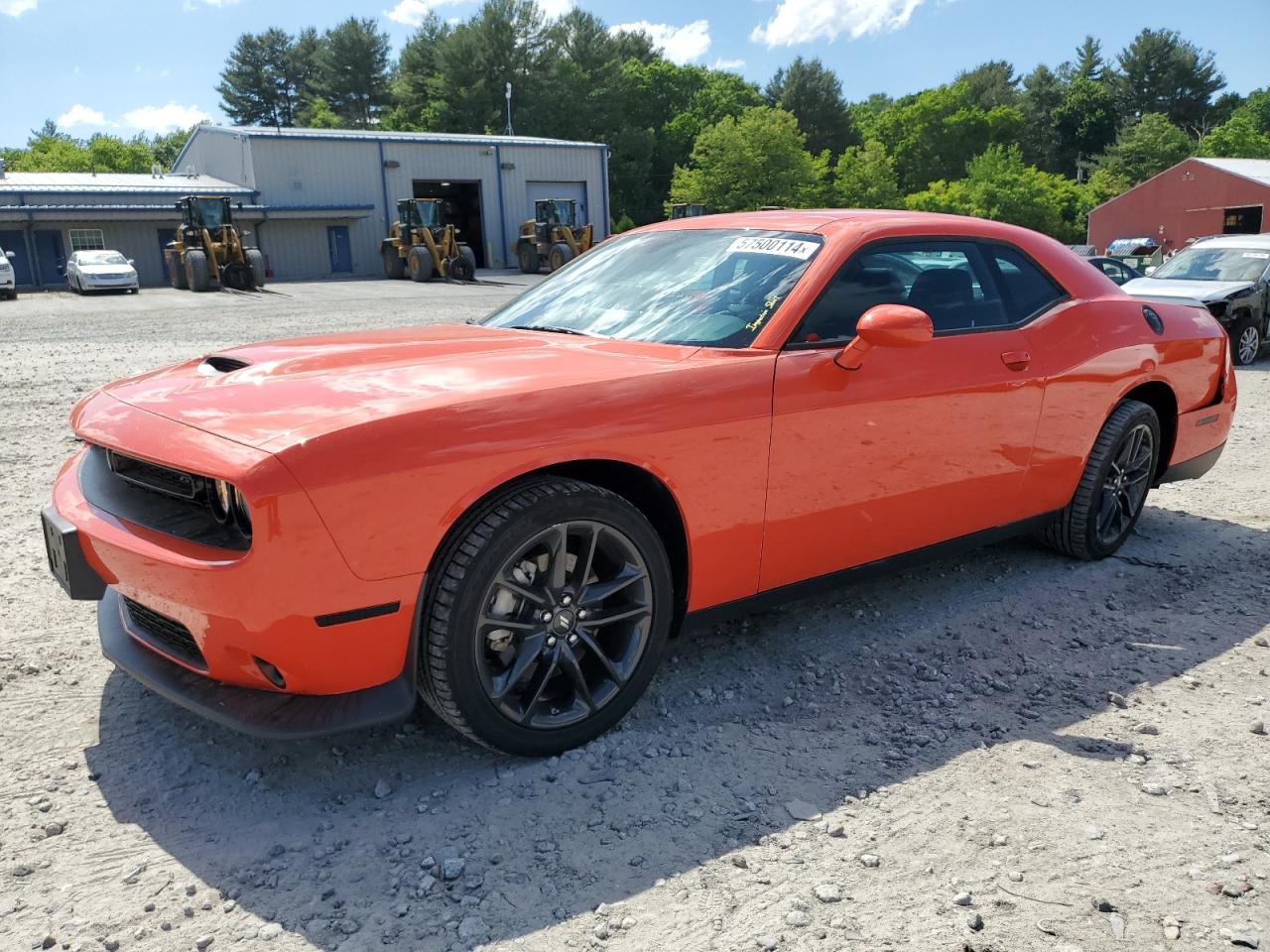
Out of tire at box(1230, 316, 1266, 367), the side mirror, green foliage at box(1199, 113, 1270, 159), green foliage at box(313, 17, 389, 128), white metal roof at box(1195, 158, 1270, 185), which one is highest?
green foliage at box(313, 17, 389, 128)

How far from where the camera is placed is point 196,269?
27.5 m

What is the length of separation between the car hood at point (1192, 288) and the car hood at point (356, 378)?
10.7 meters

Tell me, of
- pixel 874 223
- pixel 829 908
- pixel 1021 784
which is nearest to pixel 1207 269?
pixel 874 223

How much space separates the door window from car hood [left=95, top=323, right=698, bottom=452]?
526mm

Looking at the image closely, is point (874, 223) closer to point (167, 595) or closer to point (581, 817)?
point (581, 817)

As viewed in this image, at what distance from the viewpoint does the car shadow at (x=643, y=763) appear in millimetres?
2314

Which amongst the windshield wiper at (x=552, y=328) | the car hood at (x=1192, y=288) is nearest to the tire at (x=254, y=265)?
the car hood at (x=1192, y=288)

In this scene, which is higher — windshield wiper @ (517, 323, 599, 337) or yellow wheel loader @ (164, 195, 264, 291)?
windshield wiper @ (517, 323, 599, 337)

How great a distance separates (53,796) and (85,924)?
2.02ft

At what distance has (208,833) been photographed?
249 cm

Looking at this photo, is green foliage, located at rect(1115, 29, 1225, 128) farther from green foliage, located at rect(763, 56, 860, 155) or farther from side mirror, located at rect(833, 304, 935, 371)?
side mirror, located at rect(833, 304, 935, 371)

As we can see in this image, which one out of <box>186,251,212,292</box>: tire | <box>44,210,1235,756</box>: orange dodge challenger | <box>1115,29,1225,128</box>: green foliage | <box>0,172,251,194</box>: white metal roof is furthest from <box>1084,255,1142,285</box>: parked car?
<box>1115,29,1225,128</box>: green foliage

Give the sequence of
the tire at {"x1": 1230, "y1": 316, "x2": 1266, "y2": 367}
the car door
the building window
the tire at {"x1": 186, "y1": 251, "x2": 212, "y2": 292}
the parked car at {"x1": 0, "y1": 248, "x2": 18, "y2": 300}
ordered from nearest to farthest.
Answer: the car door
the tire at {"x1": 1230, "y1": 316, "x2": 1266, "y2": 367}
the parked car at {"x1": 0, "y1": 248, "x2": 18, "y2": 300}
the tire at {"x1": 186, "y1": 251, "x2": 212, "y2": 292}
the building window

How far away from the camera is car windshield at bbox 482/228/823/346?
325 cm
